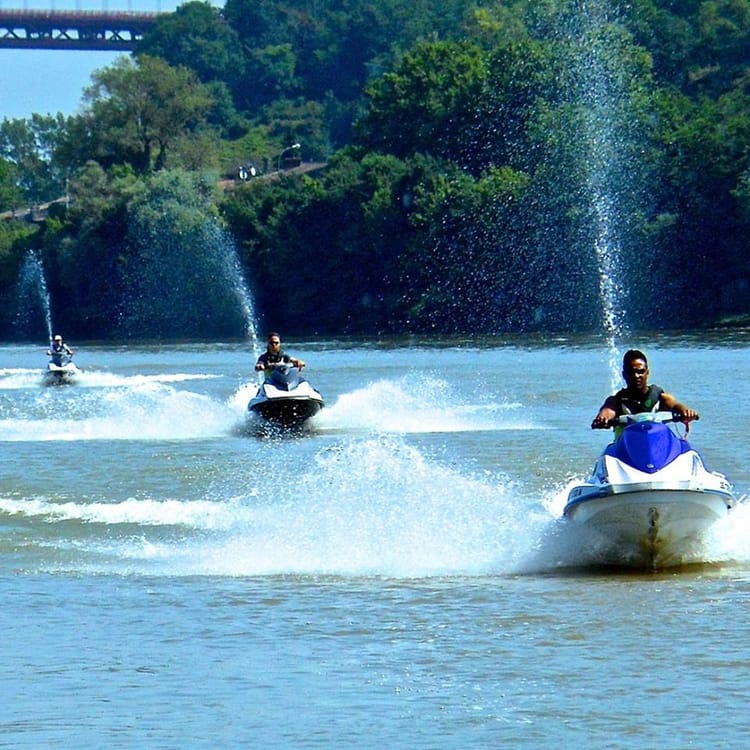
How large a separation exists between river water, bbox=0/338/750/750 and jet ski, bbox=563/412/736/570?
0.27 meters

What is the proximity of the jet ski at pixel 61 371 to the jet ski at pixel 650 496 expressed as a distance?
1322 inches

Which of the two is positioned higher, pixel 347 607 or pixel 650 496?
pixel 650 496

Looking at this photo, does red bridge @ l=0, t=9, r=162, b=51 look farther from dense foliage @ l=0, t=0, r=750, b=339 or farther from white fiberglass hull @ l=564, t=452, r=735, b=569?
white fiberglass hull @ l=564, t=452, r=735, b=569

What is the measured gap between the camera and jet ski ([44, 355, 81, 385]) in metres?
46.8

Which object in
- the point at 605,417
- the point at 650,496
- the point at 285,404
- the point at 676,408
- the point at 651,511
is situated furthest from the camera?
the point at 285,404

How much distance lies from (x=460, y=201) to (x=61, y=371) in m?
38.7

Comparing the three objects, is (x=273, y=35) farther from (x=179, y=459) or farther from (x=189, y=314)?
(x=179, y=459)

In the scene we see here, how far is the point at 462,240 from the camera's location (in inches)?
3248

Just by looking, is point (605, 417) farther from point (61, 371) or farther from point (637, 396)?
point (61, 371)

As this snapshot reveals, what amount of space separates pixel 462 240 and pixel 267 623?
230 ft

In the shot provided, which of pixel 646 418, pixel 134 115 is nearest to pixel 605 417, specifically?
pixel 646 418

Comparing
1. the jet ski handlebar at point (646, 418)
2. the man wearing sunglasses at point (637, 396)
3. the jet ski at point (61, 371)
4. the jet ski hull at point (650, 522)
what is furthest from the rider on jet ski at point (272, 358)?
the jet ski at point (61, 371)

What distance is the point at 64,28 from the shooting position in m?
176

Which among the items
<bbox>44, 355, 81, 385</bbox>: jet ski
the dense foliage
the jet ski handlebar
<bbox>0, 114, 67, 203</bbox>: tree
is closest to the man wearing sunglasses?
the jet ski handlebar
